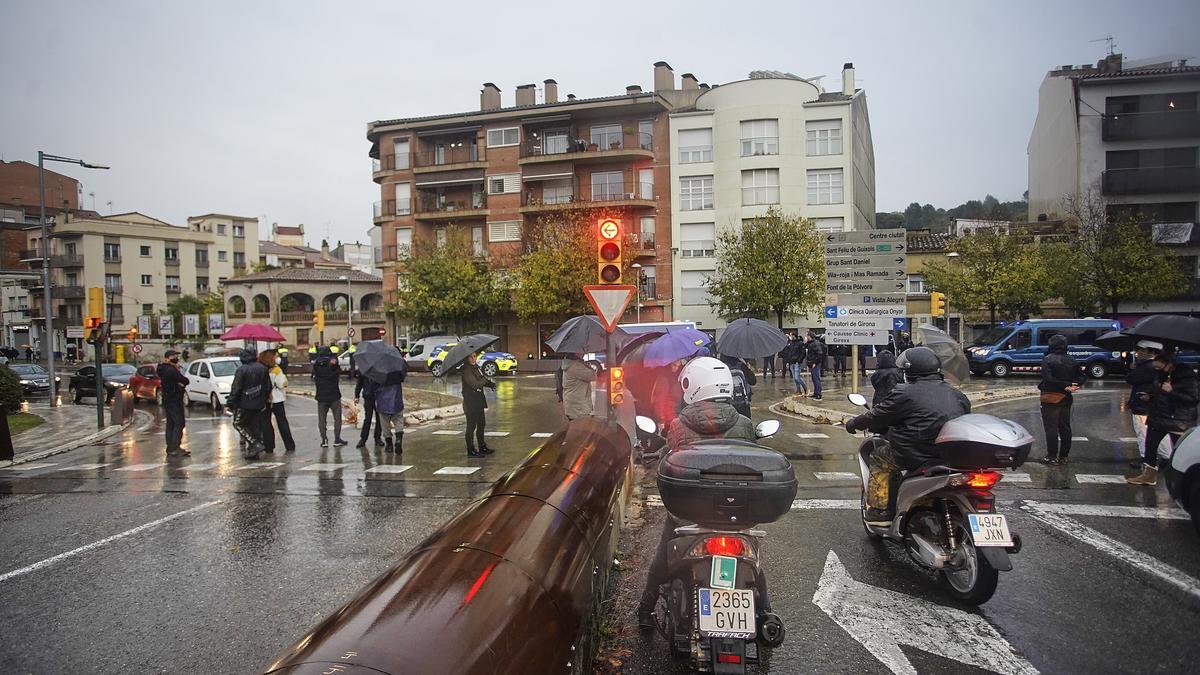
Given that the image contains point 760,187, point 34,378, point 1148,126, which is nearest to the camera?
point 34,378

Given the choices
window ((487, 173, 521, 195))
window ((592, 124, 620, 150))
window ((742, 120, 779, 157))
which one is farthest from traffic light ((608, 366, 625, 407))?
window ((487, 173, 521, 195))

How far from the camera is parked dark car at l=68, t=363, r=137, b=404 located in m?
22.3

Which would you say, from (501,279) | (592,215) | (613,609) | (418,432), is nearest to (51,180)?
(501,279)

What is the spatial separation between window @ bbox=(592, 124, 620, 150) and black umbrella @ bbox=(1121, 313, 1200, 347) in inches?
1398

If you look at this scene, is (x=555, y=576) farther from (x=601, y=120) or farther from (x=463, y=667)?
(x=601, y=120)

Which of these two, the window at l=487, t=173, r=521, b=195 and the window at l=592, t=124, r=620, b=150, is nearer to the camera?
the window at l=592, t=124, r=620, b=150

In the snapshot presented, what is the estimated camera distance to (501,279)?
4034cm

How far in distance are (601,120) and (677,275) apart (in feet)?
35.0

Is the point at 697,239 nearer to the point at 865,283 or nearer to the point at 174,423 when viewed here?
the point at 865,283

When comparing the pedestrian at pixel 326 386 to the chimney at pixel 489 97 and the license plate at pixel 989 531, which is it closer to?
the license plate at pixel 989 531

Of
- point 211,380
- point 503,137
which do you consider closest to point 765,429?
point 211,380

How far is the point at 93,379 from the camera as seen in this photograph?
23188mm

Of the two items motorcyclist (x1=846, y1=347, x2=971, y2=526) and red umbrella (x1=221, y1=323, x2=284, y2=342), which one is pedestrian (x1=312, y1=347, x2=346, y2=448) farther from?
red umbrella (x1=221, y1=323, x2=284, y2=342)

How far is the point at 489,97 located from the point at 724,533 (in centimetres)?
4564
